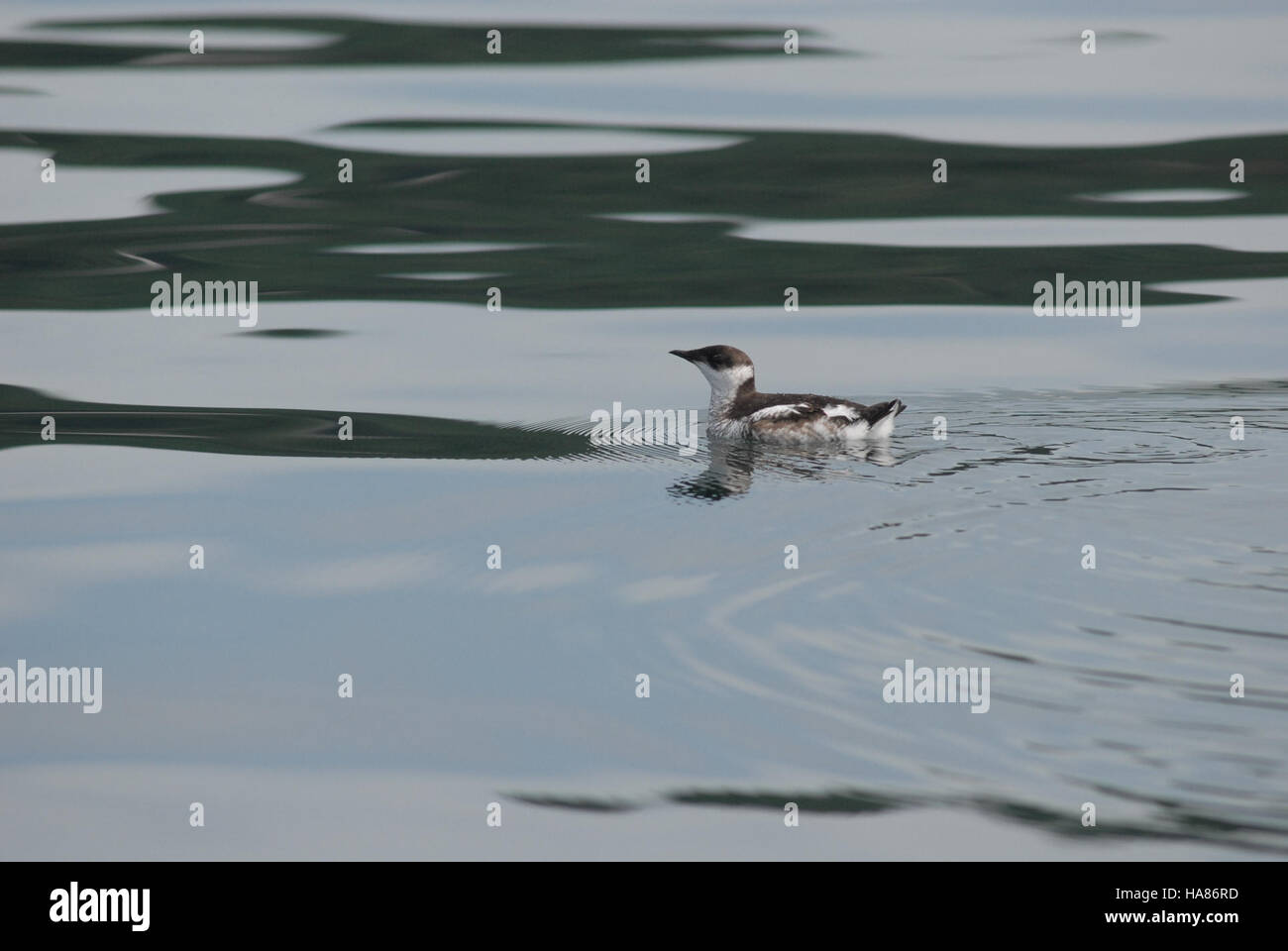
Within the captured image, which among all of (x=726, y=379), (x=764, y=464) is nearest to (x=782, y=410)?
(x=764, y=464)

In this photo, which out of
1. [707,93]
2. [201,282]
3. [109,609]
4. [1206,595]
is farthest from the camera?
[707,93]

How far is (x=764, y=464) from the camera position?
35.3 feet

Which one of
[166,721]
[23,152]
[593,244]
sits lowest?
[166,721]

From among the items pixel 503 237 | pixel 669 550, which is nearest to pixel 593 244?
pixel 503 237

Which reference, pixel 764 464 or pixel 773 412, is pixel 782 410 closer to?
pixel 773 412

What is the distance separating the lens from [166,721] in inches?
288

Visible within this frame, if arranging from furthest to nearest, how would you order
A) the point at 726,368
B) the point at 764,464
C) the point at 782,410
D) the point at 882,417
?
the point at 726,368, the point at 782,410, the point at 882,417, the point at 764,464

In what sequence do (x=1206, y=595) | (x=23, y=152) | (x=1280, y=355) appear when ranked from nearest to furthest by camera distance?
1. (x=1206, y=595)
2. (x=1280, y=355)
3. (x=23, y=152)

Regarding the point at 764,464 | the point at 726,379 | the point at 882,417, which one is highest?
the point at 726,379

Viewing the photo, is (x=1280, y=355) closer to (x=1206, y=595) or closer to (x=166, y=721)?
(x=1206, y=595)

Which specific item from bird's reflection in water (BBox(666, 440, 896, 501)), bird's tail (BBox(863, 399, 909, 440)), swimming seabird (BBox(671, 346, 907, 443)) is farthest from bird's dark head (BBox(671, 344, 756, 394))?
bird's tail (BBox(863, 399, 909, 440))

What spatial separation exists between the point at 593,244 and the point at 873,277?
2.55 metres

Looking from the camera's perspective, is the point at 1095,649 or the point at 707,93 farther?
the point at 707,93

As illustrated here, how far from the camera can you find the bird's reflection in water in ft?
33.2
